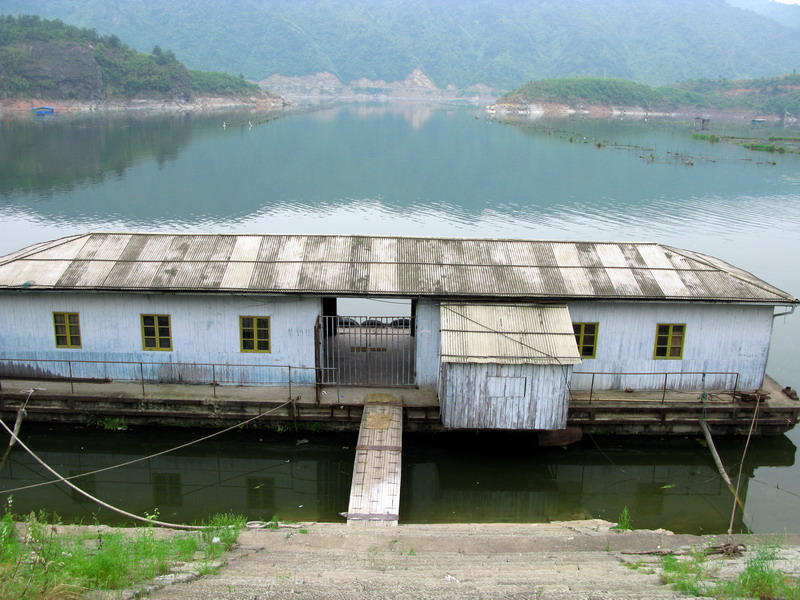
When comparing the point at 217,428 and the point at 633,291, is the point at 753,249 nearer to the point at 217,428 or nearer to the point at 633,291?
the point at 633,291

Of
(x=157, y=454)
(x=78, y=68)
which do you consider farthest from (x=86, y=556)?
(x=78, y=68)

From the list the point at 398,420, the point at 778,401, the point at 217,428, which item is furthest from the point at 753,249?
the point at 217,428

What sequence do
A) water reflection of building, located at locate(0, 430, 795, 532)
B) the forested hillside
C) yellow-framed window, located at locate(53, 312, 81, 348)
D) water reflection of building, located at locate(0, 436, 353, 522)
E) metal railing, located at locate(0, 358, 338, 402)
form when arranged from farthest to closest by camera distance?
1. the forested hillside
2. metal railing, located at locate(0, 358, 338, 402)
3. yellow-framed window, located at locate(53, 312, 81, 348)
4. water reflection of building, located at locate(0, 430, 795, 532)
5. water reflection of building, located at locate(0, 436, 353, 522)

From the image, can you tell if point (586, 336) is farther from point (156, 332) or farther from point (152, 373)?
point (152, 373)

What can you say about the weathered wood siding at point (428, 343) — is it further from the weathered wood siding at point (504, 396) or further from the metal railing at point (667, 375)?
the metal railing at point (667, 375)

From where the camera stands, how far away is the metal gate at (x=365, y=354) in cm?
1975

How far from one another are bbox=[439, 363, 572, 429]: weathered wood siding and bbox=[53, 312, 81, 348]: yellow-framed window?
34.0 ft

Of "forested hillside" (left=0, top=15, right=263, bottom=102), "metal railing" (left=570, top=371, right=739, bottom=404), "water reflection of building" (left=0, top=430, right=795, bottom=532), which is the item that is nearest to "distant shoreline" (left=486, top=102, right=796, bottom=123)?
"forested hillside" (left=0, top=15, right=263, bottom=102)

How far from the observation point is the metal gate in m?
19.8

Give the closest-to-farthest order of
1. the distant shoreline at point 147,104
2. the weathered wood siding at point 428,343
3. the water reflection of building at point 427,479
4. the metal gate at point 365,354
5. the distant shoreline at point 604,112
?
the water reflection of building at point 427,479 < the weathered wood siding at point 428,343 < the metal gate at point 365,354 < the distant shoreline at point 147,104 < the distant shoreline at point 604,112

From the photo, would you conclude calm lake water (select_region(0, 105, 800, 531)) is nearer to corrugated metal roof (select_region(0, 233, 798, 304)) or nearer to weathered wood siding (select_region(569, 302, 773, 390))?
weathered wood siding (select_region(569, 302, 773, 390))

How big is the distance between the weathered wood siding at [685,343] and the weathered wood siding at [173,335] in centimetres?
787

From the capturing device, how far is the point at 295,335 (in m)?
18.9

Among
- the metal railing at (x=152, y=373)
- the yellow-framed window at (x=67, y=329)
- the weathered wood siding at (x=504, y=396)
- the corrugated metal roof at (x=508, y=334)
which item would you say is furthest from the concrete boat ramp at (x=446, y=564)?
the yellow-framed window at (x=67, y=329)
